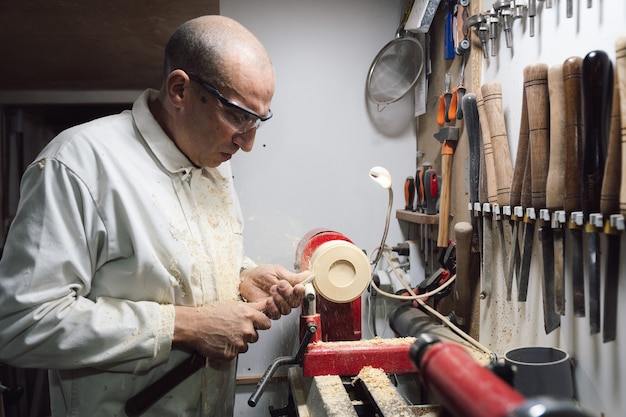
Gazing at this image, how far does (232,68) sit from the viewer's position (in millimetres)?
1253

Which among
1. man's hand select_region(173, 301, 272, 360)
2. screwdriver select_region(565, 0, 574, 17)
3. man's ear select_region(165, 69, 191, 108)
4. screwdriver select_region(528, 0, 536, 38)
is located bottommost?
man's hand select_region(173, 301, 272, 360)

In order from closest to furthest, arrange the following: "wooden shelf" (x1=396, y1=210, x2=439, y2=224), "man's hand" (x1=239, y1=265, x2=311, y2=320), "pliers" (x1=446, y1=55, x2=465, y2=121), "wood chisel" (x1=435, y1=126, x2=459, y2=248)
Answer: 1. "man's hand" (x1=239, y1=265, x2=311, y2=320)
2. "pliers" (x1=446, y1=55, x2=465, y2=121)
3. "wood chisel" (x1=435, y1=126, x2=459, y2=248)
4. "wooden shelf" (x1=396, y1=210, x2=439, y2=224)

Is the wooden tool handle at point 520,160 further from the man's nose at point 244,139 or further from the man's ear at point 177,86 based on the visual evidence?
the man's ear at point 177,86

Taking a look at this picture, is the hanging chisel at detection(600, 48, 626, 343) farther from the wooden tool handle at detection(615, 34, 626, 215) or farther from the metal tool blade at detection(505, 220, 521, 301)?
the metal tool blade at detection(505, 220, 521, 301)

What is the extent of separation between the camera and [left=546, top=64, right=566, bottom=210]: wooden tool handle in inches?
44.6

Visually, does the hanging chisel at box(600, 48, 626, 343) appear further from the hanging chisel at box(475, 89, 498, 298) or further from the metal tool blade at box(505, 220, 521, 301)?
the hanging chisel at box(475, 89, 498, 298)

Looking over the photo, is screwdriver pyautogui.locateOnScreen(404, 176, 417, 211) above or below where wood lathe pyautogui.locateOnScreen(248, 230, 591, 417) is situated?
above

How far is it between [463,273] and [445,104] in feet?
2.40

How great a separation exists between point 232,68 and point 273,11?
1.28 meters

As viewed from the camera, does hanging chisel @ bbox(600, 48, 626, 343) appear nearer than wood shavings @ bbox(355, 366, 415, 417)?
Yes

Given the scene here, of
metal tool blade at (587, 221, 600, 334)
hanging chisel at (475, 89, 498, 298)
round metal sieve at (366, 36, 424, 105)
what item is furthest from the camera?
round metal sieve at (366, 36, 424, 105)

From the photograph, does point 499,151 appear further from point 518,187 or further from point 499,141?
point 518,187

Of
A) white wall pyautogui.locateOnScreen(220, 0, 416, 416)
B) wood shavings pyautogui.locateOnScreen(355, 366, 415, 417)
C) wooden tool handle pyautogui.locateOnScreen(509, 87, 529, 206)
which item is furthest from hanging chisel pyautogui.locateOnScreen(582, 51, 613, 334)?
white wall pyautogui.locateOnScreen(220, 0, 416, 416)

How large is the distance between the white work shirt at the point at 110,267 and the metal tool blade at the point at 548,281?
902 mm
